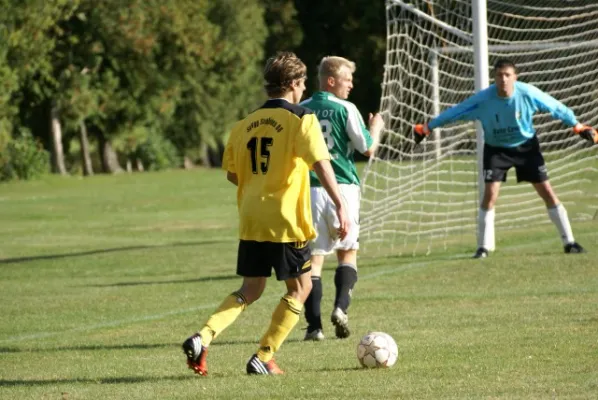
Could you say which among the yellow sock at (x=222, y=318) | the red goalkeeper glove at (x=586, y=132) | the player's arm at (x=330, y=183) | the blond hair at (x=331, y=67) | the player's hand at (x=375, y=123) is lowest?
the yellow sock at (x=222, y=318)

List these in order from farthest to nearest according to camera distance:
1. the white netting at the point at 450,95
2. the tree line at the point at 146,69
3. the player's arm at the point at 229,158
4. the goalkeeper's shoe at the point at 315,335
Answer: the tree line at the point at 146,69
the white netting at the point at 450,95
the goalkeeper's shoe at the point at 315,335
the player's arm at the point at 229,158

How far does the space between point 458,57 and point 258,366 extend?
42.1ft

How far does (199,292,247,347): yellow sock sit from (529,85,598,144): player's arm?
20.8 feet

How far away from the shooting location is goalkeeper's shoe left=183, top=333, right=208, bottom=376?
263 inches

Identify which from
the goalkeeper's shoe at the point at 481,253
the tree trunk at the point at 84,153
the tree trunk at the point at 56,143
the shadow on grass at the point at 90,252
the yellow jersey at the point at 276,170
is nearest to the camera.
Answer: the yellow jersey at the point at 276,170

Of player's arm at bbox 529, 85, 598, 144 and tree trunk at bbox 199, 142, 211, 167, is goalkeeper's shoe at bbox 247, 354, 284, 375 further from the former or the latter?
tree trunk at bbox 199, 142, 211, 167

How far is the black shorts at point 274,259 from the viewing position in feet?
22.9

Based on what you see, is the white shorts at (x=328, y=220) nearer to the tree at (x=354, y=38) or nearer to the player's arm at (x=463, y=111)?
the player's arm at (x=463, y=111)

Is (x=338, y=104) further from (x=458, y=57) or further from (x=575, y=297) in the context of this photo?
(x=458, y=57)

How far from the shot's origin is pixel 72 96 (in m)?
43.7

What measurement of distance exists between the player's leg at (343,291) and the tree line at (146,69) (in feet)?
101

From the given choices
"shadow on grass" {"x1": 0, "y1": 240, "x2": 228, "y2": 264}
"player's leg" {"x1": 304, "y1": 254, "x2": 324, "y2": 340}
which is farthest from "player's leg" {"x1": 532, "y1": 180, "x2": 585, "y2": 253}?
"shadow on grass" {"x1": 0, "y1": 240, "x2": 228, "y2": 264}

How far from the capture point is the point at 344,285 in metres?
8.62

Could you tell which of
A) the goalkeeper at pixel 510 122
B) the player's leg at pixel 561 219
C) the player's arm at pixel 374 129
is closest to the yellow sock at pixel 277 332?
the player's arm at pixel 374 129
